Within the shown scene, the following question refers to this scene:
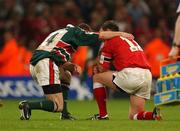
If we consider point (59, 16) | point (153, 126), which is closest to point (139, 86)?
point (153, 126)

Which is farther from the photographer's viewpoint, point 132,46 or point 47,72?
point 132,46

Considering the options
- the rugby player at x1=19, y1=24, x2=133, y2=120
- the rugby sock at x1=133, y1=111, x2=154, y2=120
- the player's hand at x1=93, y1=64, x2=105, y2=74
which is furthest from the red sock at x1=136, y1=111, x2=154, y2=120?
the rugby player at x1=19, y1=24, x2=133, y2=120

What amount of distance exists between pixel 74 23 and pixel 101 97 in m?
9.82

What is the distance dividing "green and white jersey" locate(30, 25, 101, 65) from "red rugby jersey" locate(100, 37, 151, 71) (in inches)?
13.0

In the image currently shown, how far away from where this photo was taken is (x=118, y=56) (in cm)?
1191

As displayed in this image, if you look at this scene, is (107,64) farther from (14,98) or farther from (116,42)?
(14,98)

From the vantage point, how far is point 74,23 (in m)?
21.7

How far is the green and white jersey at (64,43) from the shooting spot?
11.6m

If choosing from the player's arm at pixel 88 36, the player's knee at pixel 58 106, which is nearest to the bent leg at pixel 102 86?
the player's arm at pixel 88 36

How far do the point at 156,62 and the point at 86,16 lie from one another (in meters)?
2.74

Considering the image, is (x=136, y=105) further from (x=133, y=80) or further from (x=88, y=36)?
(x=88, y=36)

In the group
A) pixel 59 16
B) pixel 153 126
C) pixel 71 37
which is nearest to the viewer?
pixel 153 126

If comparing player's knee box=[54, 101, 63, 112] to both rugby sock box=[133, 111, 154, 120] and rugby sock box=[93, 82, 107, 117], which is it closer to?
rugby sock box=[93, 82, 107, 117]

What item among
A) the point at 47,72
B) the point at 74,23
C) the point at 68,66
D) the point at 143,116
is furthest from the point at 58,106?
the point at 74,23
